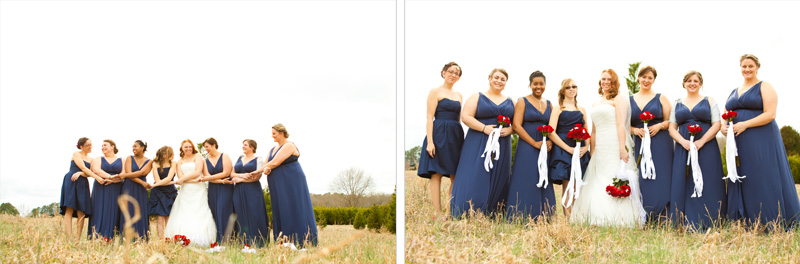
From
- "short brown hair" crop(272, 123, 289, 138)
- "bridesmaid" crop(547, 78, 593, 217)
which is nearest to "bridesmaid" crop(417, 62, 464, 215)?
"bridesmaid" crop(547, 78, 593, 217)

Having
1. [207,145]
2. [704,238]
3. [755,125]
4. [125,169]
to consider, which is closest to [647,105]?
[755,125]

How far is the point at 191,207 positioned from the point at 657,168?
476cm

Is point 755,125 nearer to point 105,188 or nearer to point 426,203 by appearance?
point 426,203

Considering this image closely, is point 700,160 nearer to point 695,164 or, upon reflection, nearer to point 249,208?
point 695,164

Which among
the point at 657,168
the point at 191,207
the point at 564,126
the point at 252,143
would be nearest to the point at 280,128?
the point at 252,143

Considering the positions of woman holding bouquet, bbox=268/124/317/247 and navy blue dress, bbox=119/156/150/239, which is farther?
navy blue dress, bbox=119/156/150/239

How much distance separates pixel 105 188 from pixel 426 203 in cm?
360

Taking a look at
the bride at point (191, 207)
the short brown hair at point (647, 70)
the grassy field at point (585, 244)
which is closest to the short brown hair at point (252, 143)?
the bride at point (191, 207)

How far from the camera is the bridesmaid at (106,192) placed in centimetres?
668

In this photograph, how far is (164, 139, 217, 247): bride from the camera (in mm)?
6590

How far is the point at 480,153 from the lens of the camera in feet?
18.9

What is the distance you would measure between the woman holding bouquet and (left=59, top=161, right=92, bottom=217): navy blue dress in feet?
6.71

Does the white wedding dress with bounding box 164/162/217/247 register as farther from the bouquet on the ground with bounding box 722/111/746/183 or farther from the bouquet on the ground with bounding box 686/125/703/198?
the bouquet on the ground with bounding box 722/111/746/183

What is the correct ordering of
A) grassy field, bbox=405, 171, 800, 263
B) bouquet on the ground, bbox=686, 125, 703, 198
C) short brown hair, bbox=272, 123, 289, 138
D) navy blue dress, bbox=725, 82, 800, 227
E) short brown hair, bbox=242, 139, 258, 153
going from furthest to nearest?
short brown hair, bbox=242, 139, 258, 153 < short brown hair, bbox=272, 123, 289, 138 < bouquet on the ground, bbox=686, 125, 703, 198 < navy blue dress, bbox=725, 82, 800, 227 < grassy field, bbox=405, 171, 800, 263
